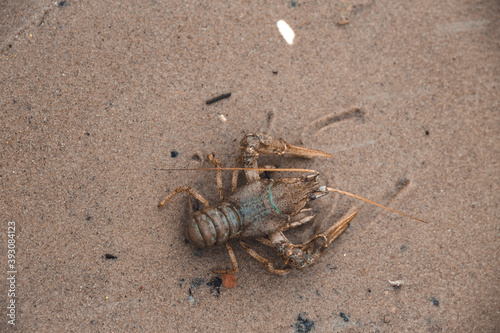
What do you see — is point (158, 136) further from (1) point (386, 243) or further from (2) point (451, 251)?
(2) point (451, 251)

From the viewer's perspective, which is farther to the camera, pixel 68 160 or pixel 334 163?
pixel 334 163

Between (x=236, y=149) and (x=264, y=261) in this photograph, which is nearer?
(x=264, y=261)

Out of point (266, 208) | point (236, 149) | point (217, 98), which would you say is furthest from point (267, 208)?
point (217, 98)

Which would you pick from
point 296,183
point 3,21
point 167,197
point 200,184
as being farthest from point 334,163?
point 3,21

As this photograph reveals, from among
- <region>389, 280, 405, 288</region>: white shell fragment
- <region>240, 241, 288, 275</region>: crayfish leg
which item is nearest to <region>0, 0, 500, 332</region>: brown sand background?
<region>389, 280, 405, 288</region>: white shell fragment

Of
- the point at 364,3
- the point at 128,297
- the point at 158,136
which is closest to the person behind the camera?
the point at 128,297

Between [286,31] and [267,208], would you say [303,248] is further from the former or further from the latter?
[286,31]

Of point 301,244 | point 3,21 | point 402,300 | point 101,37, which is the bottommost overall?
point 402,300

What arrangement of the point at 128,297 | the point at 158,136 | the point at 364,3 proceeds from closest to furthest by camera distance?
1. the point at 128,297
2. the point at 158,136
3. the point at 364,3
